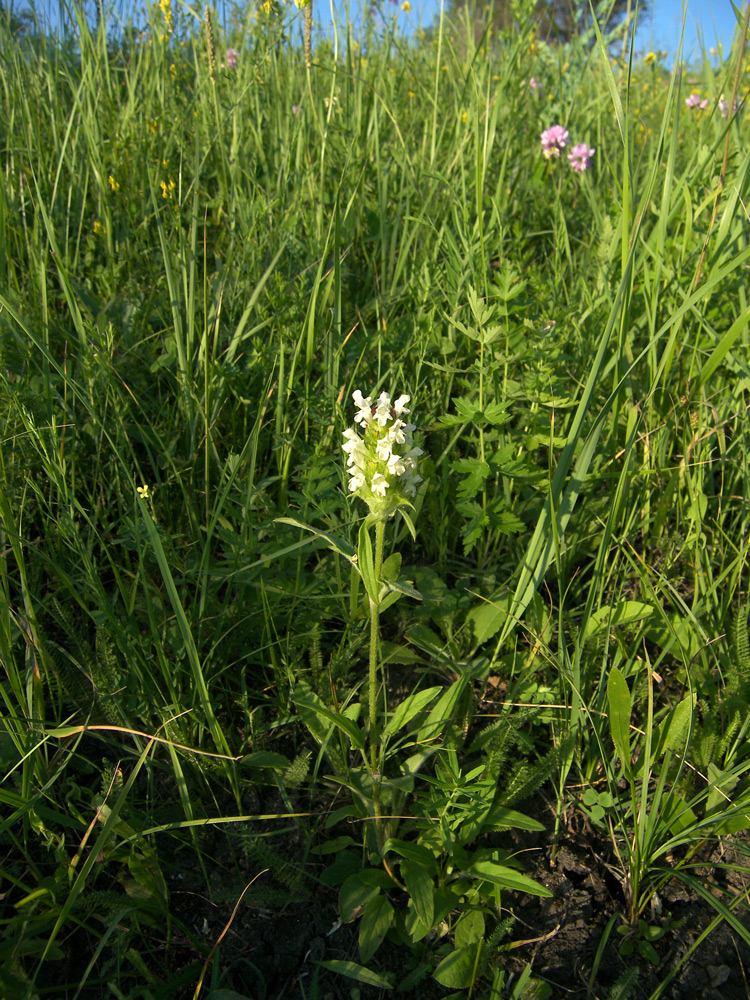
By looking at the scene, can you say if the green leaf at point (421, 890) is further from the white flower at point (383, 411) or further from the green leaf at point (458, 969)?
the white flower at point (383, 411)

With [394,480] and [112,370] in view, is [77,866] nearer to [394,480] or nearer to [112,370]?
[394,480]

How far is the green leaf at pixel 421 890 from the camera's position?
1078 mm

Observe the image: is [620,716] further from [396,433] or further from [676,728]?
[396,433]

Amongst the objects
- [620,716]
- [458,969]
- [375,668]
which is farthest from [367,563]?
[458,969]

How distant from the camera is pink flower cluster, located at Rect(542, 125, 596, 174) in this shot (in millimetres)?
2672

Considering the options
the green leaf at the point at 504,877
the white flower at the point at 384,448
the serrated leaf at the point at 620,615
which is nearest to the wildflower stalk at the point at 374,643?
the white flower at the point at 384,448

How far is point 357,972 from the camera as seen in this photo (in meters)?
1.06

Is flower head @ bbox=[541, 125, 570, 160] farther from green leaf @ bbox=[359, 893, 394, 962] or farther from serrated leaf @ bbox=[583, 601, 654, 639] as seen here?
green leaf @ bbox=[359, 893, 394, 962]

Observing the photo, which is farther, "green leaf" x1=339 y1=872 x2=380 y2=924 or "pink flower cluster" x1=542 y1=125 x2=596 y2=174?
"pink flower cluster" x1=542 y1=125 x2=596 y2=174

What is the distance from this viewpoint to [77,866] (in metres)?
1.16

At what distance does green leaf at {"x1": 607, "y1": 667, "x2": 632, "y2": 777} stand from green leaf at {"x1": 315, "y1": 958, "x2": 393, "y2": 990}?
556 millimetres

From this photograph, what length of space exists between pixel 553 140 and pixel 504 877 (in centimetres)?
283

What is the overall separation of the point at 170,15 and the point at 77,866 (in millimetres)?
3126

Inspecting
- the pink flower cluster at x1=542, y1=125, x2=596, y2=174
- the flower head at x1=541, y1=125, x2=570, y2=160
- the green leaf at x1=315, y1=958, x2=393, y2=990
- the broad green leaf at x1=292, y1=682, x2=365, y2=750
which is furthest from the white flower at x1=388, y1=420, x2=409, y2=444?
the flower head at x1=541, y1=125, x2=570, y2=160
